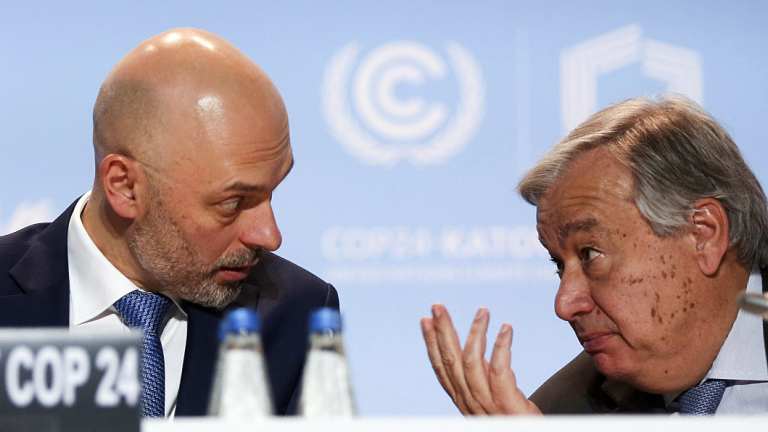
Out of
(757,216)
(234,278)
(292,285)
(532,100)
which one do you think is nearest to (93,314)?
(234,278)

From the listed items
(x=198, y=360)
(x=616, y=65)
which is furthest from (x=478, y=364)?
(x=616, y=65)

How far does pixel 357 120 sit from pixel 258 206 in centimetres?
143

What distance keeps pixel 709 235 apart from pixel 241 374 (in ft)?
3.24

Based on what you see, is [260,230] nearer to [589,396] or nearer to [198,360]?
[198,360]

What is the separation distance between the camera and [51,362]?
1.00 metres

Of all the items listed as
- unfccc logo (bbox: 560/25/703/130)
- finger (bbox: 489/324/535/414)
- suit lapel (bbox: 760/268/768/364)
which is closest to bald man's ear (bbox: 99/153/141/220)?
finger (bbox: 489/324/535/414)

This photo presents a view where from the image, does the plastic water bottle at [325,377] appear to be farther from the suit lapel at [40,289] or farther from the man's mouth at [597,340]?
the suit lapel at [40,289]

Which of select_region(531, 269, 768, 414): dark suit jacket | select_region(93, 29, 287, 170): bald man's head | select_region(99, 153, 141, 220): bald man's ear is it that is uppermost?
select_region(93, 29, 287, 170): bald man's head

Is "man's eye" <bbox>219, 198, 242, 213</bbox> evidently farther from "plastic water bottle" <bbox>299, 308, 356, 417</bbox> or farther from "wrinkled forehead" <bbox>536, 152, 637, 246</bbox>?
"plastic water bottle" <bbox>299, 308, 356, 417</bbox>

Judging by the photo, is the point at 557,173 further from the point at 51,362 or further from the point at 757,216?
the point at 51,362

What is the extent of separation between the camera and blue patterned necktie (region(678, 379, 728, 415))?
6.17ft

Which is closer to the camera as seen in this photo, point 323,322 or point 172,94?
point 323,322

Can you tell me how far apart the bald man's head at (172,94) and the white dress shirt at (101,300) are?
0.18m

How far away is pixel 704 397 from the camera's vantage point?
189 cm
